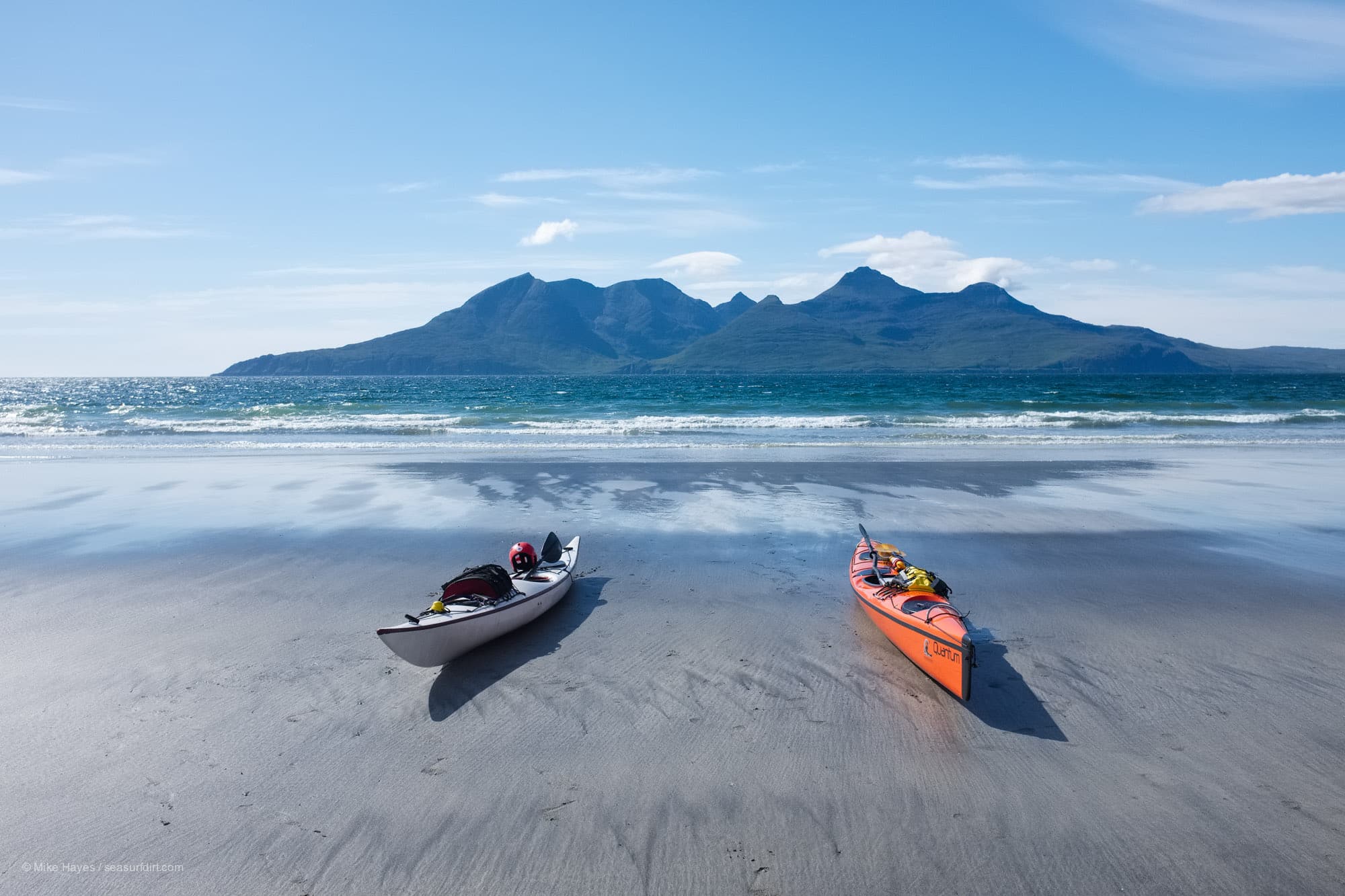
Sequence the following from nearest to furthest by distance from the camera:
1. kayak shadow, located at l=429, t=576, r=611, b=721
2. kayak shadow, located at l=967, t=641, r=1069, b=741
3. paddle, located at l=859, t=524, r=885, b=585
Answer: kayak shadow, located at l=967, t=641, r=1069, b=741
kayak shadow, located at l=429, t=576, r=611, b=721
paddle, located at l=859, t=524, r=885, b=585

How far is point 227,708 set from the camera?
6590 mm

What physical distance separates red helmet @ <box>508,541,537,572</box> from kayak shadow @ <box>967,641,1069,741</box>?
515 centimetres

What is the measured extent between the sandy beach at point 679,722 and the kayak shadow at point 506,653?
5 centimetres

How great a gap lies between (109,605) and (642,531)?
7320 mm

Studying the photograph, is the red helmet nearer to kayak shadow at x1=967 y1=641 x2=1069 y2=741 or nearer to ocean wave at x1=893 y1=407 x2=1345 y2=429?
kayak shadow at x1=967 y1=641 x2=1069 y2=741

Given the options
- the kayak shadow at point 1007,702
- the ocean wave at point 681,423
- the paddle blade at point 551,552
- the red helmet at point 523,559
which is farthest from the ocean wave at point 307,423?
the kayak shadow at point 1007,702

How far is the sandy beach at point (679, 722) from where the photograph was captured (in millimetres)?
4617

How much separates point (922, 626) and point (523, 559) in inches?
188

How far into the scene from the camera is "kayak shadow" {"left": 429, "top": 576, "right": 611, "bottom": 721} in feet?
22.4

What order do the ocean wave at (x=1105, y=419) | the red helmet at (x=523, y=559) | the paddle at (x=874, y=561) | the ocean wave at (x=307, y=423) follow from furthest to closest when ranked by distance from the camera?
1. the ocean wave at (x=1105, y=419)
2. the ocean wave at (x=307, y=423)
3. the red helmet at (x=523, y=559)
4. the paddle at (x=874, y=561)

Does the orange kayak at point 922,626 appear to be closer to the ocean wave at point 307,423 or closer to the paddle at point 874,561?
the paddle at point 874,561

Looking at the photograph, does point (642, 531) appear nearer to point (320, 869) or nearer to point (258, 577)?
point (258, 577)

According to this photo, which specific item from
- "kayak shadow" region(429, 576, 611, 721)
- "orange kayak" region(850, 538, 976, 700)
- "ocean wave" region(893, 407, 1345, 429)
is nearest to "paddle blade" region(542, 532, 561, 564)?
"kayak shadow" region(429, 576, 611, 721)

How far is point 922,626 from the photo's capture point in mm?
7141
